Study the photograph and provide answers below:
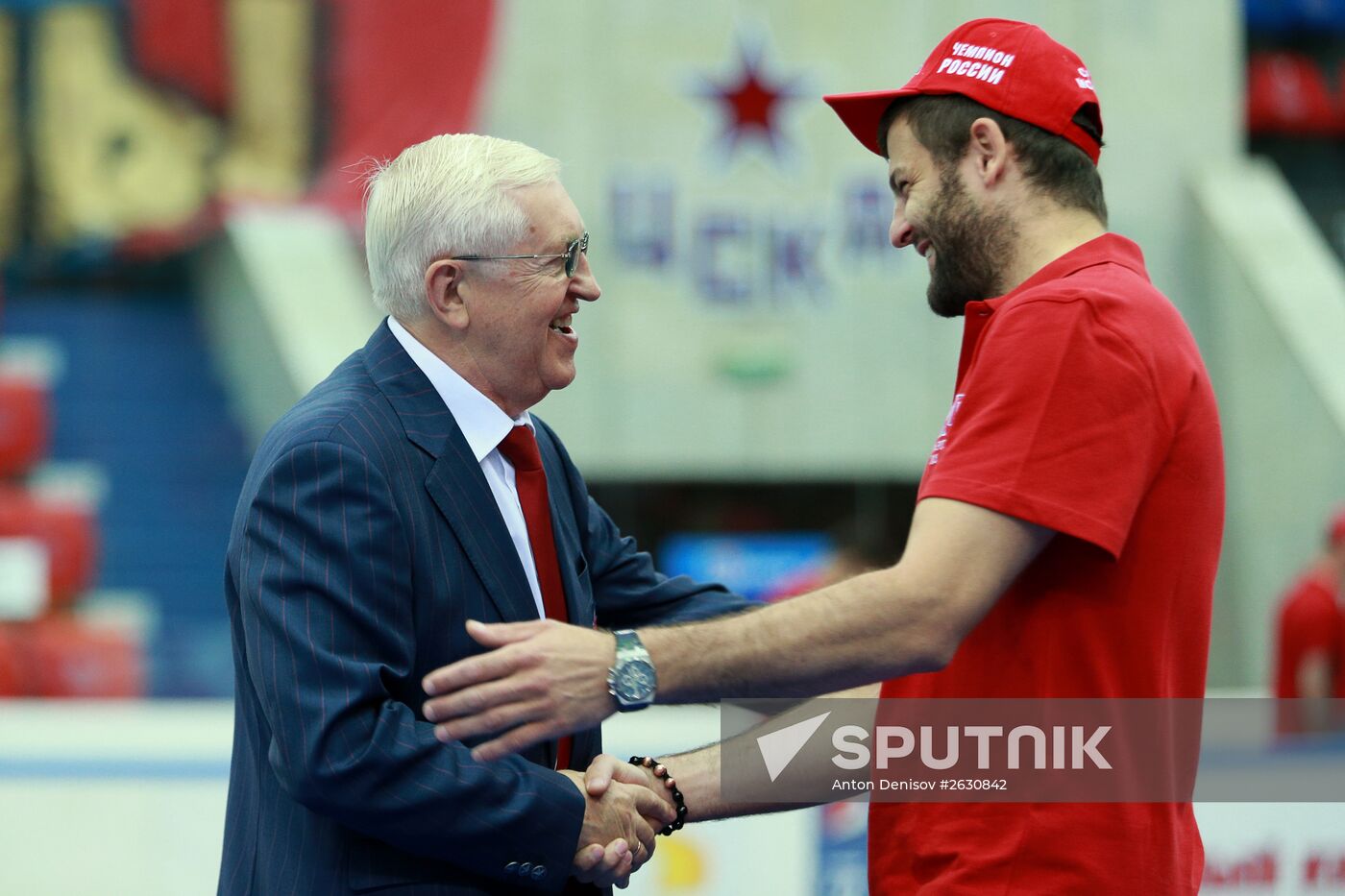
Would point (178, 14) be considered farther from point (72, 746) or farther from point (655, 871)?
point (655, 871)

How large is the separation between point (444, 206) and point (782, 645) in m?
0.85

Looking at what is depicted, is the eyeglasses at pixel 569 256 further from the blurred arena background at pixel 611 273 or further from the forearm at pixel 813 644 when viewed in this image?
the blurred arena background at pixel 611 273

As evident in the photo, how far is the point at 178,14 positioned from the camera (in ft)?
40.0

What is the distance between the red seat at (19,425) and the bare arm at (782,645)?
1035cm

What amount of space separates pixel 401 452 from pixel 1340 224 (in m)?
15.7

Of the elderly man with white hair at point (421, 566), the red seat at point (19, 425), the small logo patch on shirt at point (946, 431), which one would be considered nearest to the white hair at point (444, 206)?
the elderly man with white hair at point (421, 566)

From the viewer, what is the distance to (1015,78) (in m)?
2.31

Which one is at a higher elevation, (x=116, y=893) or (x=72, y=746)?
(x=72, y=746)

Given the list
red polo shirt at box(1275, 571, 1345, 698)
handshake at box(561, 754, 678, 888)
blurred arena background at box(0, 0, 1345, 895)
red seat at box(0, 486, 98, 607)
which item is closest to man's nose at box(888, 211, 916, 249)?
handshake at box(561, 754, 678, 888)

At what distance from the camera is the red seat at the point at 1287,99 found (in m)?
15.7

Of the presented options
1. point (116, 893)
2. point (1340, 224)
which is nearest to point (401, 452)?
point (116, 893)

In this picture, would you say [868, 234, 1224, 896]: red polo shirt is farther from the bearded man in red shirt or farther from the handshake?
the handshake

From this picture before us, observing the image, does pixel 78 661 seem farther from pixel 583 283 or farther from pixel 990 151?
pixel 990 151

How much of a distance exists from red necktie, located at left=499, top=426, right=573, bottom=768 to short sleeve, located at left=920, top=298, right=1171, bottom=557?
0.66 metres
